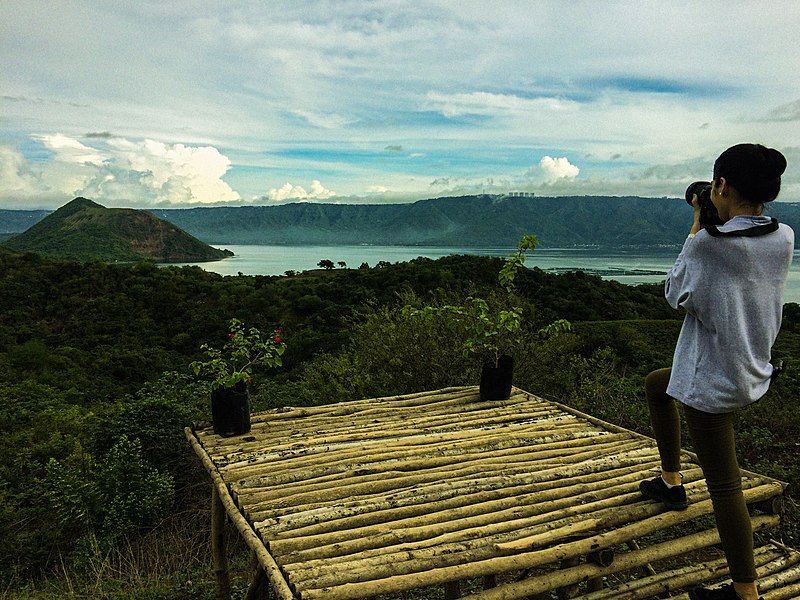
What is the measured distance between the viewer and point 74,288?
36.5m

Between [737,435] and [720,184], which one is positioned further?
[737,435]

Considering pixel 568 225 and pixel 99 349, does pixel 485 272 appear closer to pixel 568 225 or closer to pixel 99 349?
pixel 99 349

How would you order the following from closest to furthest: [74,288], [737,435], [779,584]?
[779,584]
[737,435]
[74,288]

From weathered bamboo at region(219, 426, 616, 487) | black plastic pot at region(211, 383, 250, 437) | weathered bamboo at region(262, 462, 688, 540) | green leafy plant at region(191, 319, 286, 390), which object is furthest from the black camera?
black plastic pot at region(211, 383, 250, 437)

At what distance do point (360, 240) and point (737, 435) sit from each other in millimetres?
150047

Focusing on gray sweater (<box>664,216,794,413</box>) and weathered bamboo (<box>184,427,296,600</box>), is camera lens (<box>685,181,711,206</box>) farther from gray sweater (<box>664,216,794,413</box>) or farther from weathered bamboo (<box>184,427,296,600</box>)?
weathered bamboo (<box>184,427,296,600</box>)

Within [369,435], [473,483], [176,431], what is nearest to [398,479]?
[473,483]

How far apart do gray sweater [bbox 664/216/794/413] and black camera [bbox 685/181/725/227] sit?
13 cm

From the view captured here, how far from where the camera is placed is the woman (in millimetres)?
2180

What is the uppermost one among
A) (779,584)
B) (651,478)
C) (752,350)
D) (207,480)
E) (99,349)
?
(752,350)

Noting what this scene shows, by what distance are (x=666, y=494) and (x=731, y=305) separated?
132 centimetres

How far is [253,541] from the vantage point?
2668 mm

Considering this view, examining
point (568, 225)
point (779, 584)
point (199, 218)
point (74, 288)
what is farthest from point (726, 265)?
point (199, 218)

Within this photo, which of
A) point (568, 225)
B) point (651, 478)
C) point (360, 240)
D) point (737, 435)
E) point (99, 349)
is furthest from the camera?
point (360, 240)
